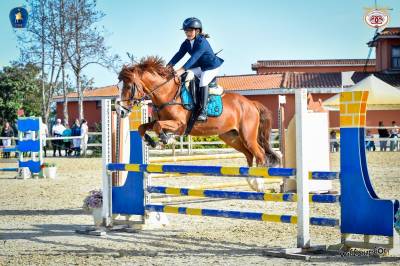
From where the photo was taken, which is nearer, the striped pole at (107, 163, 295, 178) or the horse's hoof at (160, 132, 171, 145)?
the striped pole at (107, 163, 295, 178)

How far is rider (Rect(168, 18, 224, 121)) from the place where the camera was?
815cm

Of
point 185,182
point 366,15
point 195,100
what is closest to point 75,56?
point 366,15

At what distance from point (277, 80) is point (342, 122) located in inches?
1538

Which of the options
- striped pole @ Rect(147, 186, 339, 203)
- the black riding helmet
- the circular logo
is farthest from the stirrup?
the circular logo

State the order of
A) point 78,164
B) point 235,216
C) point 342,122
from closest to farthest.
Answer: point 342,122, point 235,216, point 78,164

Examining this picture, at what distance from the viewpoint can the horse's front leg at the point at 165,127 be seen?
26.0ft

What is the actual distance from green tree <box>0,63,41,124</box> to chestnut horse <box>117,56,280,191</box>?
36.2 meters

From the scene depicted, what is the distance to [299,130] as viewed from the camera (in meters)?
6.04

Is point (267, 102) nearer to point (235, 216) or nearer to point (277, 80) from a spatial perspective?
point (277, 80)

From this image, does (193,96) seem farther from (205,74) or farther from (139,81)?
(139,81)

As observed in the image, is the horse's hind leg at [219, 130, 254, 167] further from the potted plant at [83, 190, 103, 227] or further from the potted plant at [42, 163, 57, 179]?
the potted plant at [42, 163, 57, 179]

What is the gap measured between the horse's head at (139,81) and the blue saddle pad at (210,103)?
285 millimetres

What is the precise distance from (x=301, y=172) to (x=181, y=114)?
2.59m

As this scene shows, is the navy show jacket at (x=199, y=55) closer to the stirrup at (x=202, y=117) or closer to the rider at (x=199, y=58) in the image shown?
the rider at (x=199, y=58)
